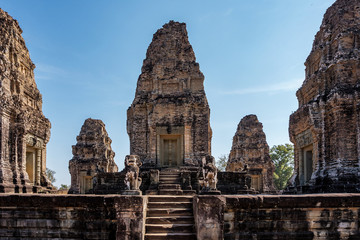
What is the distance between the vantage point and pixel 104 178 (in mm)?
14539

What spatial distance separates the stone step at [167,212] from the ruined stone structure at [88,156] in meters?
19.7

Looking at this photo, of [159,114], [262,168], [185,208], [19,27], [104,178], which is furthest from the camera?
[262,168]

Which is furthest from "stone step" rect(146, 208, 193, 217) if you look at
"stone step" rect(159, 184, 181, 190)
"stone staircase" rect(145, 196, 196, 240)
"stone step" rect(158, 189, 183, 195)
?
"stone step" rect(159, 184, 181, 190)

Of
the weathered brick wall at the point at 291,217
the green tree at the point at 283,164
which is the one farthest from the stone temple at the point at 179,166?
the green tree at the point at 283,164

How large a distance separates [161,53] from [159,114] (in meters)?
3.72

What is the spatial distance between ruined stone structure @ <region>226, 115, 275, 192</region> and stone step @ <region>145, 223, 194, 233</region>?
21460 millimetres

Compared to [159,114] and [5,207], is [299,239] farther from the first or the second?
[159,114]

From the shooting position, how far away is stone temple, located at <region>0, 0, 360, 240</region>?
21.5 feet

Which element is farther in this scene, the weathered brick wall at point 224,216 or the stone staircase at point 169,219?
the stone staircase at point 169,219

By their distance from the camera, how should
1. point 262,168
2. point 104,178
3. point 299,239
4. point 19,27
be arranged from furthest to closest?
point 262,168
point 19,27
point 104,178
point 299,239

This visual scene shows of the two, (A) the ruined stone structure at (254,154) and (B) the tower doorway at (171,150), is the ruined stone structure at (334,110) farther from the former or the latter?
(A) the ruined stone structure at (254,154)

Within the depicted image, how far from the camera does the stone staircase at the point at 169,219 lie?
22.4ft

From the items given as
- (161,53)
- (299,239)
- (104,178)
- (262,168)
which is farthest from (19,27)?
(262,168)

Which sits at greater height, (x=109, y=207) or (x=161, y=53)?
(x=161, y=53)
